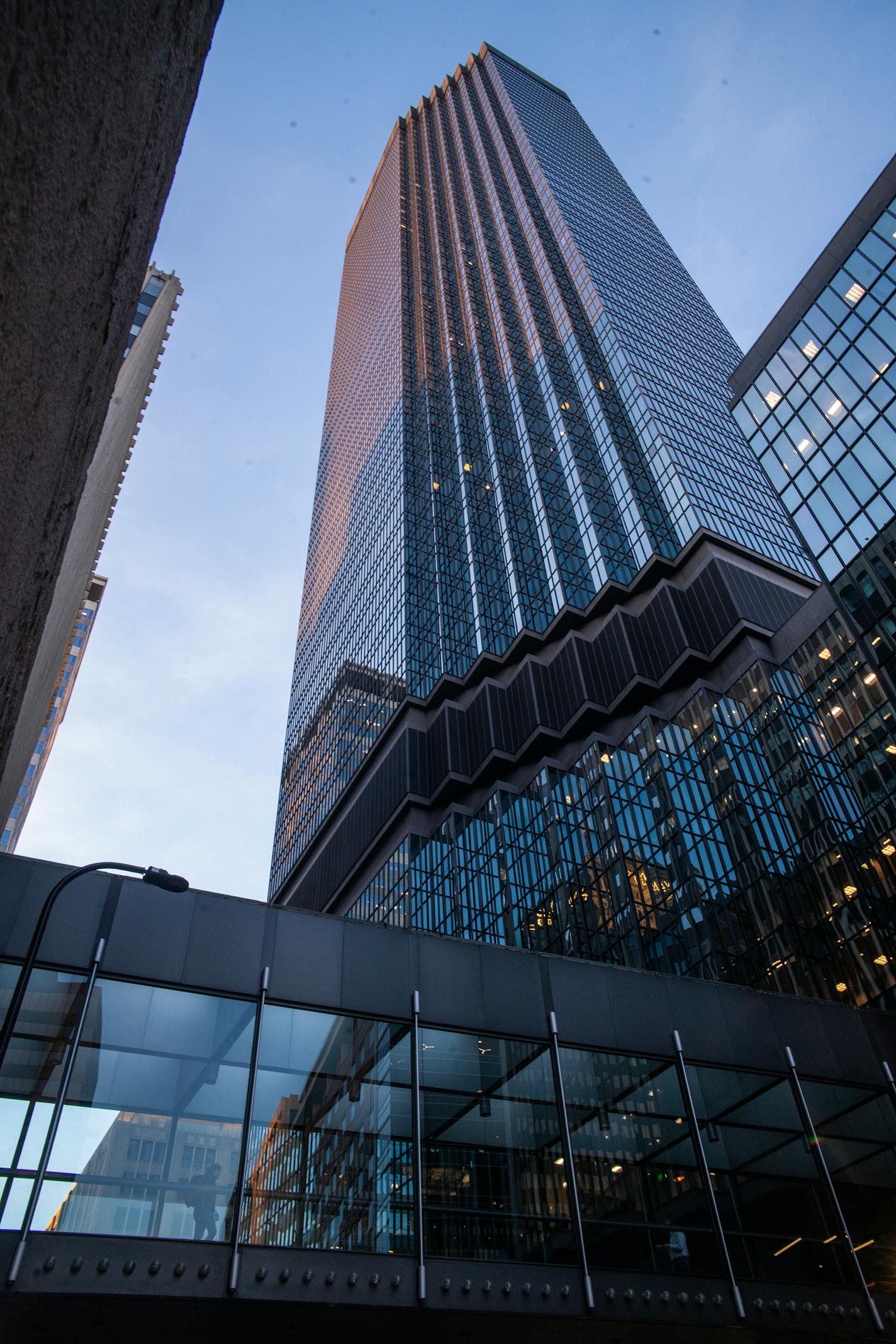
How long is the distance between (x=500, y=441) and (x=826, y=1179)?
10151 cm

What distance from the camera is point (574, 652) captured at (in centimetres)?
8469

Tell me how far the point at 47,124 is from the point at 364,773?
98.6 m

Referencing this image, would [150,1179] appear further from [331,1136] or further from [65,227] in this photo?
[65,227]

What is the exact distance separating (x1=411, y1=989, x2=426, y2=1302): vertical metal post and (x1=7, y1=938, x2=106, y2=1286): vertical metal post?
6.12m

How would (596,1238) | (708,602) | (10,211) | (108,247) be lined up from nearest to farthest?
(10,211) → (108,247) → (596,1238) → (708,602)

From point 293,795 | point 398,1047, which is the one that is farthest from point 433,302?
point 398,1047

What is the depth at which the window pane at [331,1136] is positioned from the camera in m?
15.4

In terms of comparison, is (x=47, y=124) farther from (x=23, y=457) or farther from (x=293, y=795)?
(x=293, y=795)

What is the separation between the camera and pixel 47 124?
206cm

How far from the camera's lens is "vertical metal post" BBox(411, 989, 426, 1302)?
15531mm

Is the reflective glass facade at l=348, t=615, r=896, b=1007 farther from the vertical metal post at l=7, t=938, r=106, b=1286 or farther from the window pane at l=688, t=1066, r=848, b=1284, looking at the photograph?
the vertical metal post at l=7, t=938, r=106, b=1286

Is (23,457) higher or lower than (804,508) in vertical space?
lower

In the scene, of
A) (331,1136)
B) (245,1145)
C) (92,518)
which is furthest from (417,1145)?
(92,518)

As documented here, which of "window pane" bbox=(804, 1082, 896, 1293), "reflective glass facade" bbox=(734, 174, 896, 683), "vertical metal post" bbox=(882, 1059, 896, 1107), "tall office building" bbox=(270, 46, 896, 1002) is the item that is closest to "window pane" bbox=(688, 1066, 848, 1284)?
"window pane" bbox=(804, 1082, 896, 1293)
